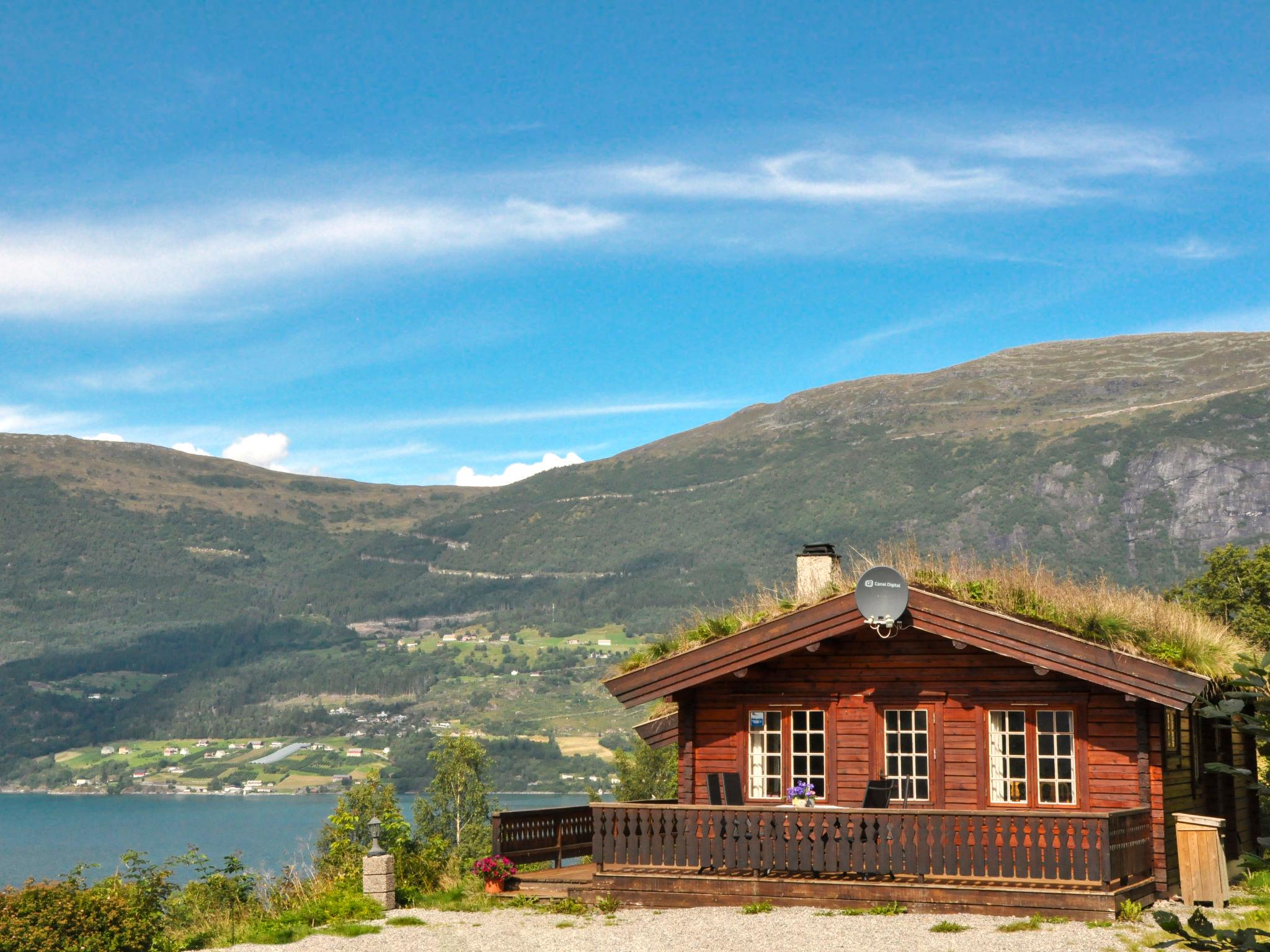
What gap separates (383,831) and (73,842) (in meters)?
157

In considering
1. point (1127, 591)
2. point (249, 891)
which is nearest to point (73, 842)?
point (249, 891)

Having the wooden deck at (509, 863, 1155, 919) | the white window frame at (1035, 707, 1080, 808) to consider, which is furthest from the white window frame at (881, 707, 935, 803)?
the wooden deck at (509, 863, 1155, 919)

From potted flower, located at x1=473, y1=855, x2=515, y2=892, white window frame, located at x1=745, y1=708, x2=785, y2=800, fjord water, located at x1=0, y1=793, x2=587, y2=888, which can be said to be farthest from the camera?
fjord water, located at x1=0, y1=793, x2=587, y2=888

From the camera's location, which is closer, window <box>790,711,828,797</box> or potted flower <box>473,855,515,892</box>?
potted flower <box>473,855,515,892</box>

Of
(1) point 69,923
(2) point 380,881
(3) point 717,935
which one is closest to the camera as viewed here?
(3) point 717,935

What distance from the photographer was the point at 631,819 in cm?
1836

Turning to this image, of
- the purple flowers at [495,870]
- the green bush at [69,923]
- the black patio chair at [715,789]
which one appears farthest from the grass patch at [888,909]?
the green bush at [69,923]

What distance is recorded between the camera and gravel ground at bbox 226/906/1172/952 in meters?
14.7

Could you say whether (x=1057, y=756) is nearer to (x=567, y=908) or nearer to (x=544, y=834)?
(x=567, y=908)

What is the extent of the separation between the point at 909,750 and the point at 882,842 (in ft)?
7.81

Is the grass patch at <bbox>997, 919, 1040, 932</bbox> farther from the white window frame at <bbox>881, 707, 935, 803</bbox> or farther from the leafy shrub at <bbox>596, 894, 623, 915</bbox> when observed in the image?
the leafy shrub at <bbox>596, 894, 623, 915</bbox>

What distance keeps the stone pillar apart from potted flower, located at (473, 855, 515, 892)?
5.07ft

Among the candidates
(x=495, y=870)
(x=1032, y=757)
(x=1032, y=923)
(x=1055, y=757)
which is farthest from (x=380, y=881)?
(x=1055, y=757)

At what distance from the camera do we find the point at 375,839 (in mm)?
18703
